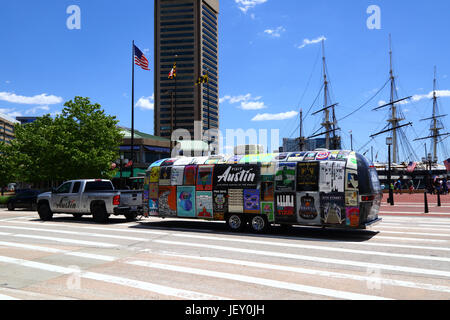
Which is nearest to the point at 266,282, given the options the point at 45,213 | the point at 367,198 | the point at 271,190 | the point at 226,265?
the point at 226,265

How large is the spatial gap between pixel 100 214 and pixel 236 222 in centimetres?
710

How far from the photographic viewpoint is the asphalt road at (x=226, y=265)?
586 centimetres

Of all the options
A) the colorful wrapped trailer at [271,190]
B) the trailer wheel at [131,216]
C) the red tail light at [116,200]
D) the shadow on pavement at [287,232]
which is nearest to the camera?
the colorful wrapped trailer at [271,190]

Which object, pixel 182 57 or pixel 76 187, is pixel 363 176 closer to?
pixel 76 187

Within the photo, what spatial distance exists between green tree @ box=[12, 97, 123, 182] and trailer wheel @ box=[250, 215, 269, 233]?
905 inches

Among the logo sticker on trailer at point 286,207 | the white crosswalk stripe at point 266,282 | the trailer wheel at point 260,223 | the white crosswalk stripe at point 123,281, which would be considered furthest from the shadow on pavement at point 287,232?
the white crosswalk stripe at point 123,281

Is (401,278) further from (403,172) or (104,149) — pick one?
(403,172)

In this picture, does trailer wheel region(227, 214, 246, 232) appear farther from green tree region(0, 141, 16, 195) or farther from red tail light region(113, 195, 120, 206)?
green tree region(0, 141, 16, 195)

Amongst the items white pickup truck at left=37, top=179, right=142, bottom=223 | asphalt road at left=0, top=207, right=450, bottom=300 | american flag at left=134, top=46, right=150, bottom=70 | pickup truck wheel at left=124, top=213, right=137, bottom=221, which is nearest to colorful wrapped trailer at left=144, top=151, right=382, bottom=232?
asphalt road at left=0, top=207, right=450, bottom=300

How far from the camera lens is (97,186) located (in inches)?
700

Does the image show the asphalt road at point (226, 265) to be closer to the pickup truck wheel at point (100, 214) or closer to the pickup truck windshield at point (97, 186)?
the pickup truck wheel at point (100, 214)

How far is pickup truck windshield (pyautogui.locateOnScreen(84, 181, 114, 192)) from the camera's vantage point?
17.5 m
